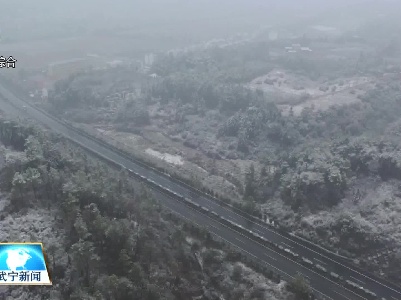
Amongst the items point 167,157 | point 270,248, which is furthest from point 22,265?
point 167,157

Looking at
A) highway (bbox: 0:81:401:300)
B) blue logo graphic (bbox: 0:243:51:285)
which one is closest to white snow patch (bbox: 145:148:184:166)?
highway (bbox: 0:81:401:300)

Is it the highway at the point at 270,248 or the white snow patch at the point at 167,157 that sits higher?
the white snow patch at the point at 167,157

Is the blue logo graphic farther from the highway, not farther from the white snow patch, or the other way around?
the white snow patch

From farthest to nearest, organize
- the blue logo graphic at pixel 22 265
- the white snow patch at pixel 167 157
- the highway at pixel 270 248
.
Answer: the white snow patch at pixel 167 157 < the highway at pixel 270 248 < the blue logo graphic at pixel 22 265

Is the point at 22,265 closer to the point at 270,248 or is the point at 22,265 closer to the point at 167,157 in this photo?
the point at 270,248

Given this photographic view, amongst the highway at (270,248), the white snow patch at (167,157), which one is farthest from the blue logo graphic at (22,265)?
the white snow patch at (167,157)

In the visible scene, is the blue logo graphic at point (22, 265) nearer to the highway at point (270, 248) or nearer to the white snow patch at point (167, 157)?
the highway at point (270, 248)

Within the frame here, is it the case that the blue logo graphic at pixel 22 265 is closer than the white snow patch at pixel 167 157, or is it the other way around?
the blue logo graphic at pixel 22 265
